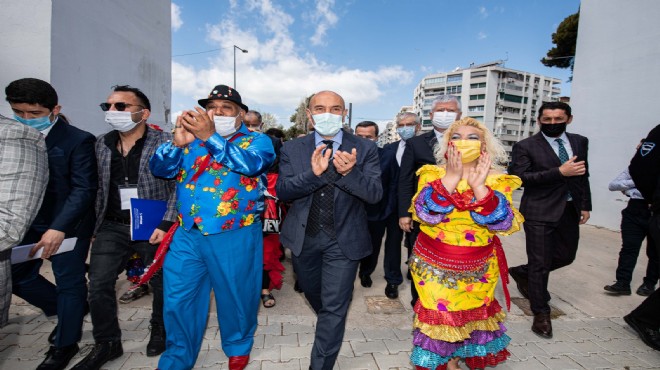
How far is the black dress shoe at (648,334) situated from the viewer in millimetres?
2947

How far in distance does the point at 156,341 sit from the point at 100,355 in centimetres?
38

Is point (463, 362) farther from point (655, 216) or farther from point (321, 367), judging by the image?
point (655, 216)

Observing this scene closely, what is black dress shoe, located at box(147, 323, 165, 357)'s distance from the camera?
266 cm

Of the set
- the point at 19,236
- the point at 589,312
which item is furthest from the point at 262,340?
the point at 589,312

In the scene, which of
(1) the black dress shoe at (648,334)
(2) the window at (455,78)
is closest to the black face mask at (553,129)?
(1) the black dress shoe at (648,334)

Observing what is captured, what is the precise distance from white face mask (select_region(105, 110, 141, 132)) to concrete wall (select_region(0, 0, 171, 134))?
4372 millimetres

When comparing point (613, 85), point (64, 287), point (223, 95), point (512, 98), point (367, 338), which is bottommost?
point (367, 338)

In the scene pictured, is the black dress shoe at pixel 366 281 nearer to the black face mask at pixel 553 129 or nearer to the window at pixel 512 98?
the black face mask at pixel 553 129

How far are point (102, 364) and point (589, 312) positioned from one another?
4809 millimetres

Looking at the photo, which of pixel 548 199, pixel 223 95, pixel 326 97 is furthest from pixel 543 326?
pixel 223 95

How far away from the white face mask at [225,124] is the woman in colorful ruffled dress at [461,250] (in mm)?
1438

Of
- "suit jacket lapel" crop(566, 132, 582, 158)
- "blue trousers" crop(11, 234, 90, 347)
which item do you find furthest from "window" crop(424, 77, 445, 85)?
"blue trousers" crop(11, 234, 90, 347)

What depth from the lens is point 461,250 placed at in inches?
86.6

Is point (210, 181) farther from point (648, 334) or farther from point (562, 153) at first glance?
point (648, 334)
